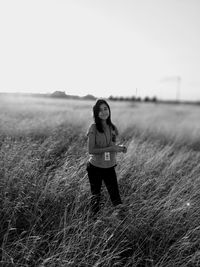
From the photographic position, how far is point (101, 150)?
236 cm

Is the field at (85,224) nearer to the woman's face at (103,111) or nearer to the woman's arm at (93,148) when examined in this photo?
the woman's arm at (93,148)

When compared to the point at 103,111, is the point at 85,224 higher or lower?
lower

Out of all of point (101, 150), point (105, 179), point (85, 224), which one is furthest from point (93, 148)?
point (85, 224)

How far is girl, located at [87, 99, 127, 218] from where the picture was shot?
239 centimetres

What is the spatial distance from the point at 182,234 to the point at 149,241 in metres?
0.44

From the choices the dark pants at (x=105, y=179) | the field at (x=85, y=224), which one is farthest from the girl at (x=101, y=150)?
the field at (x=85, y=224)

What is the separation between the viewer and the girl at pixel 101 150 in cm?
239

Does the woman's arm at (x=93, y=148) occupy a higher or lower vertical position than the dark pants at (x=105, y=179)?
higher

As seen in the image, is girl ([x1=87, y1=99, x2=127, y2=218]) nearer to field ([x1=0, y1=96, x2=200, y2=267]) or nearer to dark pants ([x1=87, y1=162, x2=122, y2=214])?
dark pants ([x1=87, y1=162, x2=122, y2=214])

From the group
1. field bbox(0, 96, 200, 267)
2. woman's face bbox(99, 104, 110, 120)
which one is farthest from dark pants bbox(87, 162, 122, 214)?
woman's face bbox(99, 104, 110, 120)

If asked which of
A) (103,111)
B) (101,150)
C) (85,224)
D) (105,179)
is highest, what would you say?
(103,111)

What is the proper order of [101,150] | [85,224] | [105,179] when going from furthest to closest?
[105,179] < [101,150] < [85,224]

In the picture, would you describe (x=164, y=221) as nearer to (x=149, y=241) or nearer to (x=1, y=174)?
(x=149, y=241)

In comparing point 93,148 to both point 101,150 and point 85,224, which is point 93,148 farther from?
point 85,224
